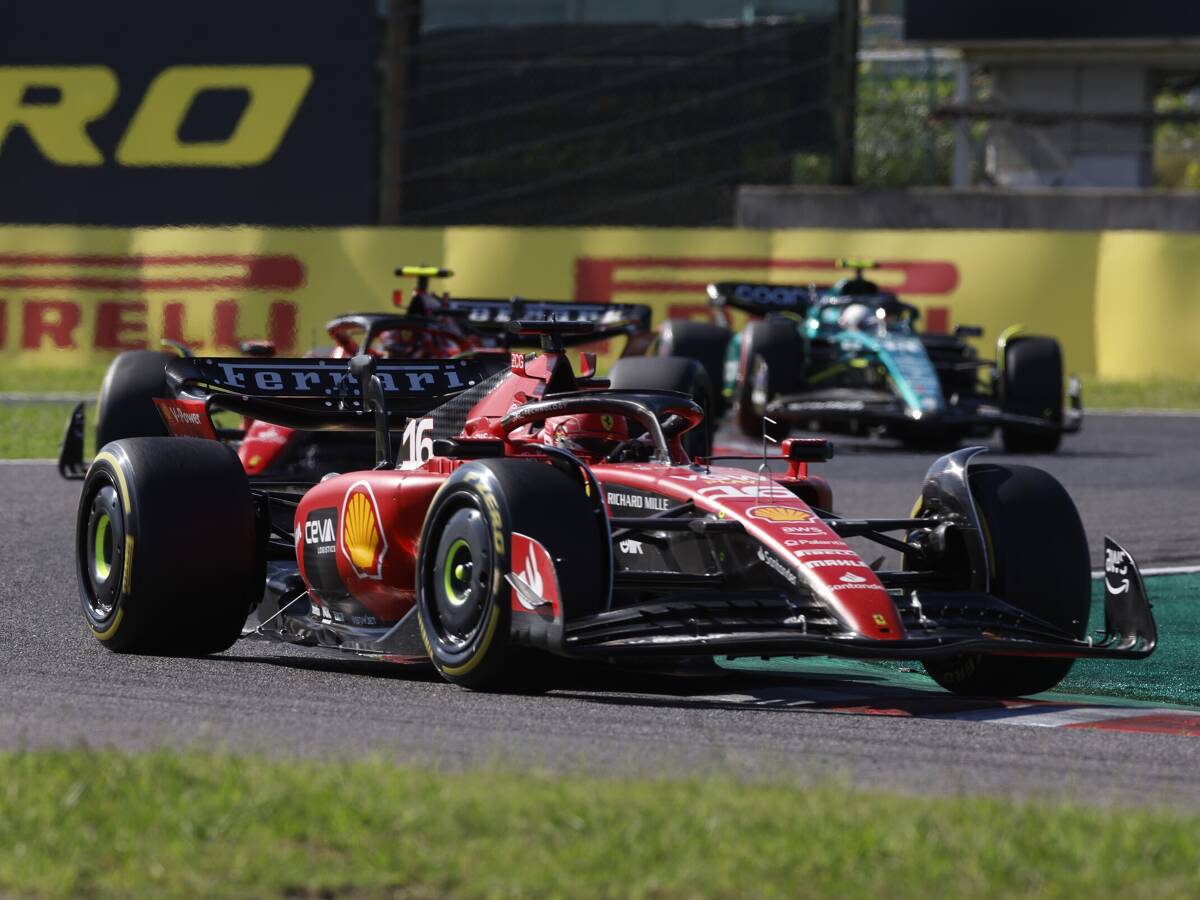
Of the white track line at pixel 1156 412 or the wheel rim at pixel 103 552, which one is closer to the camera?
the wheel rim at pixel 103 552

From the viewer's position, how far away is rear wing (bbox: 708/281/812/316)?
20.3 metres

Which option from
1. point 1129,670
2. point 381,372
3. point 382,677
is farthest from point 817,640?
point 381,372

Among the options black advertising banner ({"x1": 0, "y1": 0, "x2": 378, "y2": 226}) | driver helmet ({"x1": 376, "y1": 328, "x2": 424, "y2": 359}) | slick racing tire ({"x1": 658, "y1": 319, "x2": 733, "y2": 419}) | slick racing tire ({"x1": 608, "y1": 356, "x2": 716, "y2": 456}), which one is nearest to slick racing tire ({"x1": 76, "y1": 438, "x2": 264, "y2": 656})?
slick racing tire ({"x1": 608, "y1": 356, "x2": 716, "y2": 456})

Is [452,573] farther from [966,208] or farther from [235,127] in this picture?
[235,127]

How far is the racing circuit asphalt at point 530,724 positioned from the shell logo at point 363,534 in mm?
379

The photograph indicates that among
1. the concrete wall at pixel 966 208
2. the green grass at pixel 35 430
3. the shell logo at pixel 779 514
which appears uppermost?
the concrete wall at pixel 966 208

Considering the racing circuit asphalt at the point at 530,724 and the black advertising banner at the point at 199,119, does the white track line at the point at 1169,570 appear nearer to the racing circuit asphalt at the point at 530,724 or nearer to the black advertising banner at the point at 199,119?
the racing circuit asphalt at the point at 530,724

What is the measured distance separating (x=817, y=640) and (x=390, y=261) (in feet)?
61.3

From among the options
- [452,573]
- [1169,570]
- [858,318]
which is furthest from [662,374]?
[452,573]

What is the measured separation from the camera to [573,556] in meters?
7.22

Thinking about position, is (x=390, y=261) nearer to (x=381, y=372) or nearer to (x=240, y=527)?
(x=381, y=372)

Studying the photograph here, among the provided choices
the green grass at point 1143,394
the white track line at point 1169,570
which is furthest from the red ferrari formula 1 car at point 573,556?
the green grass at point 1143,394

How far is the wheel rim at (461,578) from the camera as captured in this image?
735 centimetres

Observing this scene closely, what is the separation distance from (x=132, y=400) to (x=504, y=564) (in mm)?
7304
